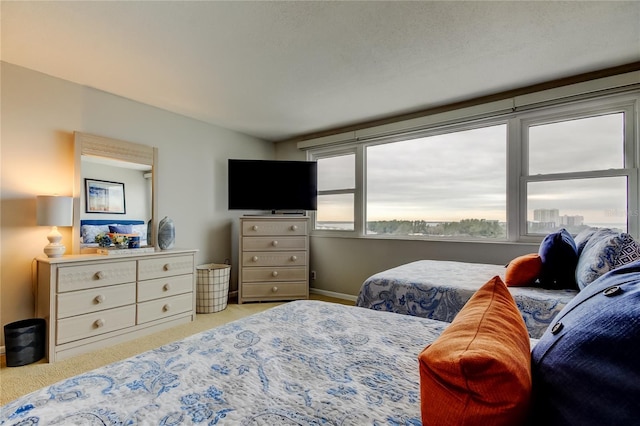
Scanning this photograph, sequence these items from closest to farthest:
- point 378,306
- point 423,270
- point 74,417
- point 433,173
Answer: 1. point 74,417
2. point 378,306
3. point 423,270
4. point 433,173

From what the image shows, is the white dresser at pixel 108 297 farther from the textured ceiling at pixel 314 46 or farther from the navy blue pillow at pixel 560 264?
the navy blue pillow at pixel 560 264

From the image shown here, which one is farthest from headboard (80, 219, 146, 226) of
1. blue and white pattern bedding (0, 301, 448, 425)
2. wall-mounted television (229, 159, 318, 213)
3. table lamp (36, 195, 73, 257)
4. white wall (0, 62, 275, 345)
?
blue and white pattern bedding (0, 301, 448, 425)

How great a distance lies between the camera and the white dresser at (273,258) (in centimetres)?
393

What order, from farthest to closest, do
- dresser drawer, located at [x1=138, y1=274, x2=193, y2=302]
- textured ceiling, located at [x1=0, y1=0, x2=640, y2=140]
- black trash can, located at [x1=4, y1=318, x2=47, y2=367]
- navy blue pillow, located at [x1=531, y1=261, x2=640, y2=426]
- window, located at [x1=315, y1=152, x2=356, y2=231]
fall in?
window, located at [x1=315, y1=152, x2=356, y2=231] → dresser drawer, located at [x1=138, y1=274, x2=193, y2=302] → black trash can, located at [x1=4, y1=318, x2=47, y2=367] → textured ceiling, located at [x1=0, y1=0, x2=640, y2=140] → navy blue pillow, located at [x1=531, y1=261, x2=640, y2=426]

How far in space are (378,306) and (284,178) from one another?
245 cm

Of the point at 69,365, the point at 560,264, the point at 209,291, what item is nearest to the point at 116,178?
the point at 209,291

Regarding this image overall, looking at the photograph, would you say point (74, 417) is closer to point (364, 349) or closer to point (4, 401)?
point (364, 349)

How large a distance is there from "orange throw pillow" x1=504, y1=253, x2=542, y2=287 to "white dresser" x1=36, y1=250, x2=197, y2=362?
2976mm

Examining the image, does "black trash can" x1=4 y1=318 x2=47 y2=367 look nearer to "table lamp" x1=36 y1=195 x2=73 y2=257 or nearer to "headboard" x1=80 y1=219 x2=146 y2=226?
"table lamp" x1=36 y1=195 x2=73 y2=257

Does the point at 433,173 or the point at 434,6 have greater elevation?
the point at 434,6

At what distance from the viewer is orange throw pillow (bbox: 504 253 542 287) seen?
6.59 ft

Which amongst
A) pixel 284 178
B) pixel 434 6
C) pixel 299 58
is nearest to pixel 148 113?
pixel 284 178

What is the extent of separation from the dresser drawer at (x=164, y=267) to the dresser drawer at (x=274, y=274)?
78cm

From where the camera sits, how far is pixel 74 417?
0.71m
